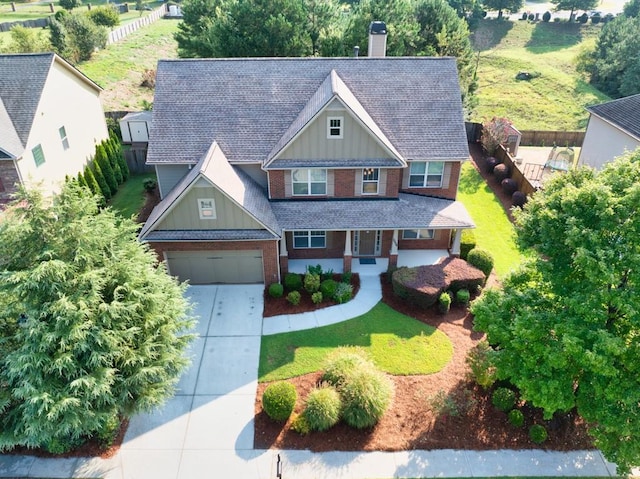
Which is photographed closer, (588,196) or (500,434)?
(588,196)

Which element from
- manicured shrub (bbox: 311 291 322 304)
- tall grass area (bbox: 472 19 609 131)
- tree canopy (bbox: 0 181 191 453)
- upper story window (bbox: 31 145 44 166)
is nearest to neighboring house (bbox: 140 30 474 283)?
manicured shrub (bbox: 311 291 322 304)

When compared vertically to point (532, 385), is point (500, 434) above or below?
below

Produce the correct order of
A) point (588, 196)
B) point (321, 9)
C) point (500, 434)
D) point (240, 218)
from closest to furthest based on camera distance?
point (588, 196), point (500, 434), point (240, 218), point (321, 9)

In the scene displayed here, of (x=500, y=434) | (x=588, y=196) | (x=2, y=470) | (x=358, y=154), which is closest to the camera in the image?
(x=588, y=196)

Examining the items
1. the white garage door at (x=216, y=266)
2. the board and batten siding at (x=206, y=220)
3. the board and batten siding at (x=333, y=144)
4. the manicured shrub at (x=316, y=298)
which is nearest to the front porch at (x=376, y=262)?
the white garage door at (x=216, y=266)

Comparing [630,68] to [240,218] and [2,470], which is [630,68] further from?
[2,470]

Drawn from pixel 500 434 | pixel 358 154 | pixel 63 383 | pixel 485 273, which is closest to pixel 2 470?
pixel 63 383

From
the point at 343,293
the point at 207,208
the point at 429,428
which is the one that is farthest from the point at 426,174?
the point at 429,428

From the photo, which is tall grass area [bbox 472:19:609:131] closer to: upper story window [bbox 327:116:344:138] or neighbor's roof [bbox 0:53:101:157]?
upper story window [bbox 327:116:344:138]
